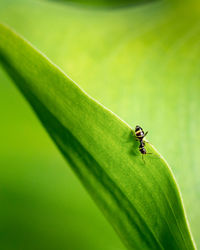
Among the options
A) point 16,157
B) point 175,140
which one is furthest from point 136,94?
point 16,157

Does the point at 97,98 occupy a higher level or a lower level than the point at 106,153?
higher

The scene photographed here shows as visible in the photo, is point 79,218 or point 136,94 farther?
point 136,94

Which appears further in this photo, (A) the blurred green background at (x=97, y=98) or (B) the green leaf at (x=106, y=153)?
(A) the blurred green background at (x=97, y=98)

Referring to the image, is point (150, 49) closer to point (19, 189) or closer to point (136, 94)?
point (136, 94)

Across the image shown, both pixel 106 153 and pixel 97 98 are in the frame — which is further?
pixel 97 98
